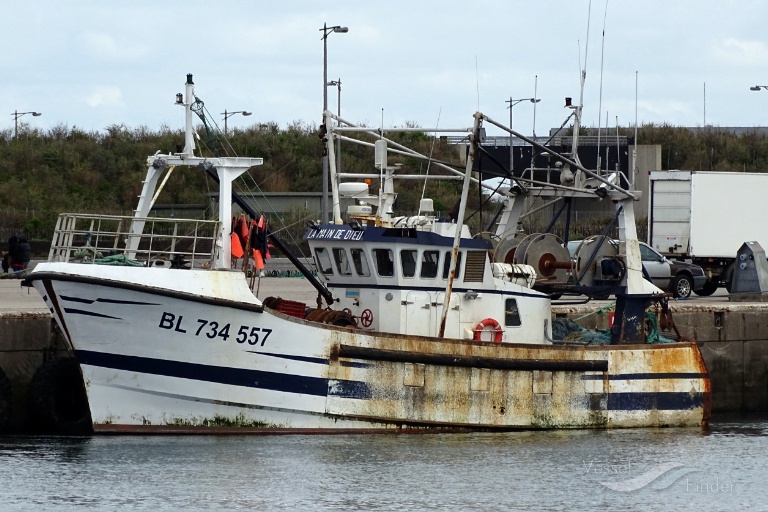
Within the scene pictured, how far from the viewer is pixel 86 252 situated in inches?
672

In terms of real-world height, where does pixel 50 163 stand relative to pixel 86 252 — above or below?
above

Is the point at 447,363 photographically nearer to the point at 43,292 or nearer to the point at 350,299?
the point at 350,299

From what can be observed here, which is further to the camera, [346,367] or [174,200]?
[174,200]

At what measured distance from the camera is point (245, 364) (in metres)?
16.8

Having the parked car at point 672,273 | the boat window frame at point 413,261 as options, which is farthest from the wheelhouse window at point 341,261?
the parked car at point 672,273

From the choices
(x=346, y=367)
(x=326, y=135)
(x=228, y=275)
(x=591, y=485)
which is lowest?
(x=591, y=485)

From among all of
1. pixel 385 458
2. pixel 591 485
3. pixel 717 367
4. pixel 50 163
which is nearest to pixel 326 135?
pixel 385 458

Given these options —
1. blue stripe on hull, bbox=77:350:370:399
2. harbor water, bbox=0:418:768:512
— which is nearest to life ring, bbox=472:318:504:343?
harbor water, bbox=0:418:768:512

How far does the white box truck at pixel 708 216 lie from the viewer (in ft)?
110

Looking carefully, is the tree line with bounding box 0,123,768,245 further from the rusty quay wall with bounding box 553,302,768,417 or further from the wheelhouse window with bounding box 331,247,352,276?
the wheelhouse window with bounding box 331,247,352,276

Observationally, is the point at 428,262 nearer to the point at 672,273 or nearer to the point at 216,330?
the point at 216,330

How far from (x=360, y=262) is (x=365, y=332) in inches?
51.0

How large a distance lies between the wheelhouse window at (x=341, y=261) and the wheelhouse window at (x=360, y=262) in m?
0.13

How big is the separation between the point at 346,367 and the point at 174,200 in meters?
31.1
